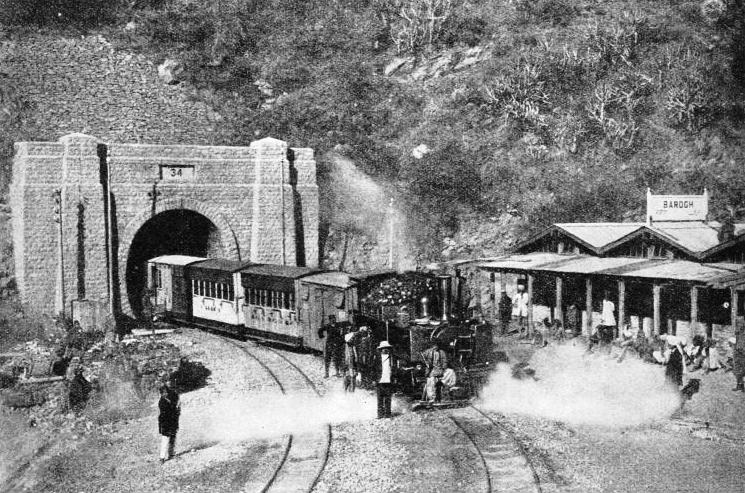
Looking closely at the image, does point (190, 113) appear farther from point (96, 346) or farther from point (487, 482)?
point (487, 482)

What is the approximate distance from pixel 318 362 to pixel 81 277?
12.3 metres

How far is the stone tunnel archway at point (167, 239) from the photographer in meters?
27.5

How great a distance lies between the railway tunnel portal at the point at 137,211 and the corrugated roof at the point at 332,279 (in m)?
10.1

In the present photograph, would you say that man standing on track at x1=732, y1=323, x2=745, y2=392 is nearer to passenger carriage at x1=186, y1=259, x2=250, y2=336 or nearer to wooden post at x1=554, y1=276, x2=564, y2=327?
wooden post at x1=554, y1=276, x2=564, y2=327

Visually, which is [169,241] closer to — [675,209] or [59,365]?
[59,365]

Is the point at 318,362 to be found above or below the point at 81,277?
below

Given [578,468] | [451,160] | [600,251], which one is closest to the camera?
[578,468]

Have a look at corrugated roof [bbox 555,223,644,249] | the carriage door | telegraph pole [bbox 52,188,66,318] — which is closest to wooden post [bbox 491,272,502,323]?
corrugated roof [bbox 555,223,644,249]

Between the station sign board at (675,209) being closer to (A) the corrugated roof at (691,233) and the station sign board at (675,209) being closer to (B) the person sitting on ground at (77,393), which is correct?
(A) the corrugated roof at (691,233)

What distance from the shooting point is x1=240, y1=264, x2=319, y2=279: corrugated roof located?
20.1 meters

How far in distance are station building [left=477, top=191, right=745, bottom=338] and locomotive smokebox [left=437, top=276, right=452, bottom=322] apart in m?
5.18

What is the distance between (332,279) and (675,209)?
10000 mm

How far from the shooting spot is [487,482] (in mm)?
9875

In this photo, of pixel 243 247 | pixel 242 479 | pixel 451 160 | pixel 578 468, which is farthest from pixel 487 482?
pixel 451 160
